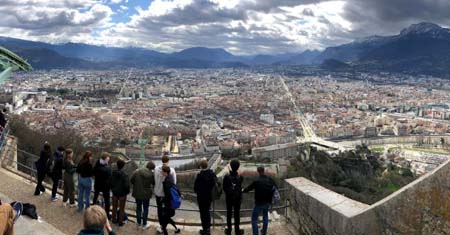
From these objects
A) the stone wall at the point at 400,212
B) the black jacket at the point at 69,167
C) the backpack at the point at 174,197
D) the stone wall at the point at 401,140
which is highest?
the stone wall at the point at 400,212

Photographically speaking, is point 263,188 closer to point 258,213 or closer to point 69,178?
point 258,213

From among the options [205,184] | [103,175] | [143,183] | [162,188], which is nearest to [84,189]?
[103,175]

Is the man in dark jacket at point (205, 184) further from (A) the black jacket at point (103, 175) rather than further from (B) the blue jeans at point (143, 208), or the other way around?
(A) the black jacket at point (103, 175)

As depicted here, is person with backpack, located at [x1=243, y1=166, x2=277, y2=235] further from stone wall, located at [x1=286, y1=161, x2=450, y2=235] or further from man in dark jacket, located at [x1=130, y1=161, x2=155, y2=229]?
man in dark jacket, located at [x1=130, y1=161, x2=155, y2=229]

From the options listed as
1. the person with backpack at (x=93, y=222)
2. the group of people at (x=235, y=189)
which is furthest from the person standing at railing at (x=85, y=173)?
the person with backpack at (x=93, y=222)

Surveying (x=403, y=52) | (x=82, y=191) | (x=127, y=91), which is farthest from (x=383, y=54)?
(x=82, y=191)

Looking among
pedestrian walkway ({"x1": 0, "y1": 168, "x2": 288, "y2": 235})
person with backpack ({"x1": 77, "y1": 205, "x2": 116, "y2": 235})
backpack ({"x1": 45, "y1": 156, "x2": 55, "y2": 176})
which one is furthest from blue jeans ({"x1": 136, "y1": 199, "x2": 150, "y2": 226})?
person with backpack ({"x1": 77, "y1": 205, "x2": 116, "y2": 235})
